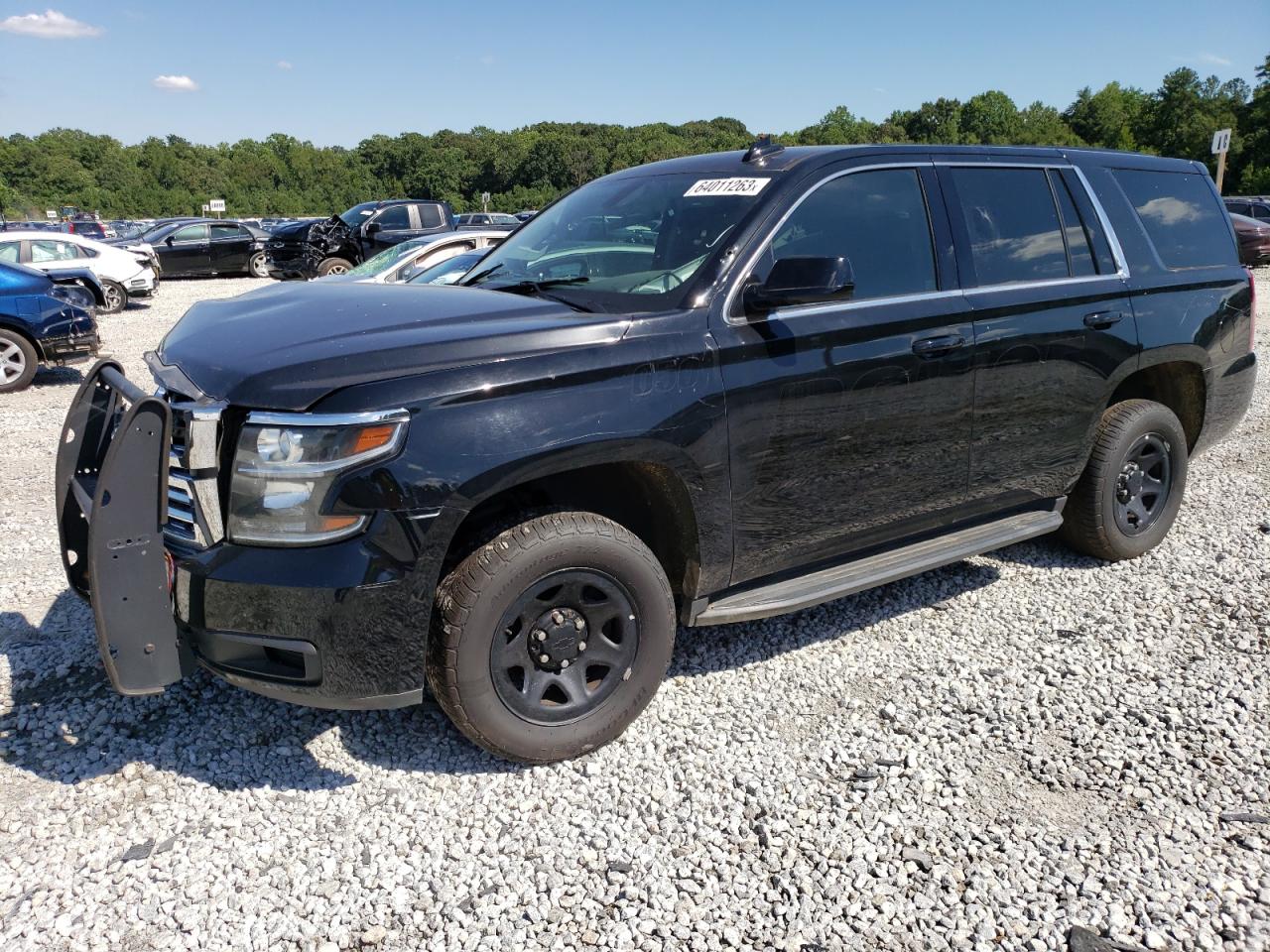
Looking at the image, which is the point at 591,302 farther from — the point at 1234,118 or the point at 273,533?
the point at 1234,118

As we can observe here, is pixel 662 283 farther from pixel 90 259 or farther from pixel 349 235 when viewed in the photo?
pixel 349 235

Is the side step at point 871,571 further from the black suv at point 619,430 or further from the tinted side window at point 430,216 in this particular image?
the tinted side window at point 430,216

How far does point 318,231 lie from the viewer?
66.7 ft

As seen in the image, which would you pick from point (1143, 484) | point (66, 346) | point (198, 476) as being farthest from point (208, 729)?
point (66, 346)

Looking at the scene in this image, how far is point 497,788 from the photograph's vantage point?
3066 millimetres

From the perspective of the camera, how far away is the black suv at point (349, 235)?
65.1ft

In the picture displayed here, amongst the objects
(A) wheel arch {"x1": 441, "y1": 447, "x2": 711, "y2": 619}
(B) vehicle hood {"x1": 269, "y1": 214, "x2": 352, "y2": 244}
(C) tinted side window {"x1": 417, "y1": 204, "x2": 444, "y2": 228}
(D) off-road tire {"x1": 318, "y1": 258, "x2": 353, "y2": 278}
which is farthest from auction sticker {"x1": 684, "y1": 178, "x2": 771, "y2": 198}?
(C) tinted side window {"x1": 417, "y1": 204, "x2": 444, "y2": 228}

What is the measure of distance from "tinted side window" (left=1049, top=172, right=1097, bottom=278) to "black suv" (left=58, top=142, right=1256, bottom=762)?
0.02 m

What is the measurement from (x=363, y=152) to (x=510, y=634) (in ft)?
449

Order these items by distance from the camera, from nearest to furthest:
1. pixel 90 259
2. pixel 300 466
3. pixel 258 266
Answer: pixel 300 466 < pixel 90 259 < pixel 258 266

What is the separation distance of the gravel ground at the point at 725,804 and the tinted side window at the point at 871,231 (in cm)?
156

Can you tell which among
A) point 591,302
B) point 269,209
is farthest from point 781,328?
point 269,209

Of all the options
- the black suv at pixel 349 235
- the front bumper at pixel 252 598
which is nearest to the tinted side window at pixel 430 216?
the black suv at pixel 349 235

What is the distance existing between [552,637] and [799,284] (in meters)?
1.41
